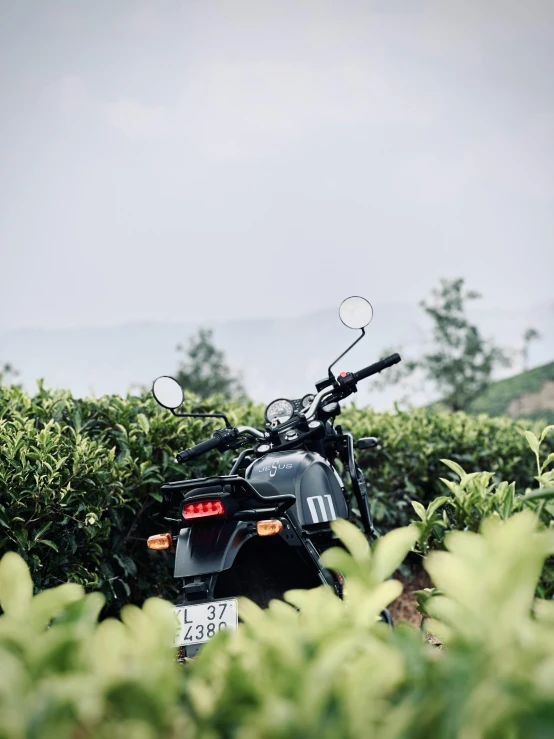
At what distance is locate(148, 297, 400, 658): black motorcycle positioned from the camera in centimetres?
303

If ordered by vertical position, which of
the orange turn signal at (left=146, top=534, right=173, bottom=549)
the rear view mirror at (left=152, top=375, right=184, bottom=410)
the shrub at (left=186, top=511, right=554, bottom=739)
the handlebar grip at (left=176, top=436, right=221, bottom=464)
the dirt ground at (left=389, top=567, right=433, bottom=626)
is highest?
the rear view mirror at (left=152, top=375, right=184, bottom=410)

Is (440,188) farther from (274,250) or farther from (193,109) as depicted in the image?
(193,109)

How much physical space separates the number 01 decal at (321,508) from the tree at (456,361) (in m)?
32.4

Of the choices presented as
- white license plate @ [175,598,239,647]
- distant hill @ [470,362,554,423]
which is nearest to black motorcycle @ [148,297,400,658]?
white license plate @ [175,598,239,647]

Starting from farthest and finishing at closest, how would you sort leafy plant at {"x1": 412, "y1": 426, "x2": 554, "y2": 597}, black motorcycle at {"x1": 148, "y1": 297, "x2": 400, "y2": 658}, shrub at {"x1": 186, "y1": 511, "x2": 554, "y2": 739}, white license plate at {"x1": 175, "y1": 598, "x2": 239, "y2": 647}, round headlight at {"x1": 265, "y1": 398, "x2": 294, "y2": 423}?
round headlight at {"x1": 265, "y1": 398, "x2": 294, "y2": 423}
black motorcycle at {"x1": 148, "y1": 297, "x2": 400, "y2": 658}
white license plate at {"x1": 175, "y1": 598, "x2": 239, "y2": 647}
leafy plant at {"x1": 412, "y1": 426, "x2": 554, "y2": 597}
shrub at {"x1": 186, "y1": 511, "x2": 554, "y2": 739}

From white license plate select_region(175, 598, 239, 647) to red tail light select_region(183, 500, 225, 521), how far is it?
1.12 ft

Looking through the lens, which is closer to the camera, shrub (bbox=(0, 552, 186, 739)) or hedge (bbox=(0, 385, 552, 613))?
shrub (bbox=(0, 552, 186, 739))

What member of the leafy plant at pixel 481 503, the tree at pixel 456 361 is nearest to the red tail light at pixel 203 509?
the leafy plant at pixel 481 503

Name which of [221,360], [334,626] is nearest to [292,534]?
[334,626]

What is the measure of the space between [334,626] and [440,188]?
288ft

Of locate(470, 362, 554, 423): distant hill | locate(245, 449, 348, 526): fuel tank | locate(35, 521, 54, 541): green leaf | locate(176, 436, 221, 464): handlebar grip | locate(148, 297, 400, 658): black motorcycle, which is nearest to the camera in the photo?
locate(148, 297, 400, 658): black motorcycle

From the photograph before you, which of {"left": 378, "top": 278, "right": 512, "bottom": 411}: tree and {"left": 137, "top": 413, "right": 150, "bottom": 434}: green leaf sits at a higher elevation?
{"left": 378, "top": 278, "right": 512, "bottom": 411}: tree

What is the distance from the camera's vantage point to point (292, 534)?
3.37 metres

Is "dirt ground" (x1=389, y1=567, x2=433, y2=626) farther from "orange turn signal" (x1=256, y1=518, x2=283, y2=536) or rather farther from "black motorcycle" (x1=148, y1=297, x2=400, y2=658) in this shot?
"orange turn signal" (x1=256, y1=518, x2=283, y2=536)
